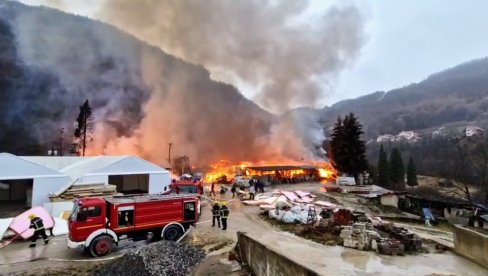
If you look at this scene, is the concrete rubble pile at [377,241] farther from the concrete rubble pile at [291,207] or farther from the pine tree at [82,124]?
the pine tree at [82,124]

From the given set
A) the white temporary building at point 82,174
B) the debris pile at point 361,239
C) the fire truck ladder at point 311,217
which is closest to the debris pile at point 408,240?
the debris pile at point 361,239

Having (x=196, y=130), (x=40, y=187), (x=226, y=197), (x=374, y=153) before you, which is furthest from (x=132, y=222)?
(x=374, y=153)

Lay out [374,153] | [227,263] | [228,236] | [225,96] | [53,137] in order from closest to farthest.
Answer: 1. [227,263]
2. [228,236]
3. [53,137]
4. [225,96]
5. [374,153]

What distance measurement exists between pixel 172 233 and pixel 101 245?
337 cm

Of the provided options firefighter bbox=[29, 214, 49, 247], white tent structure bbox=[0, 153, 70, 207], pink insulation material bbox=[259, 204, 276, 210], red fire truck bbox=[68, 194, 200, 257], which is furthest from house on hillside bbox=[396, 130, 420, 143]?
firefighter bbox=[29, 214, 49, 247]

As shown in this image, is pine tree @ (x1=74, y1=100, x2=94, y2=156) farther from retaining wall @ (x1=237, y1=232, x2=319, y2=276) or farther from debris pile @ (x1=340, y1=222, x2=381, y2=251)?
debris pile @ (x1=340, y1=222, x2=381, y2=251)

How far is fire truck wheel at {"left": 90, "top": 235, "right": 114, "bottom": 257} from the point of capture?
13.7 meters

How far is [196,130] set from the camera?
3017 inches

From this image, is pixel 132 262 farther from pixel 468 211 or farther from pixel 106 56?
pixel 106 56

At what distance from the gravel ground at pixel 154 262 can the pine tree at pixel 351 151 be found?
119 feet

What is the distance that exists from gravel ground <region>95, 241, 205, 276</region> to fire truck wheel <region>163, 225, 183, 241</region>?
249 cm

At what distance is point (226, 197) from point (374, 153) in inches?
3971

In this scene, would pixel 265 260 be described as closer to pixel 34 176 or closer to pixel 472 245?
pixel 472 245

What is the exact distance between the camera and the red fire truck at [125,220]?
13.6 metres
